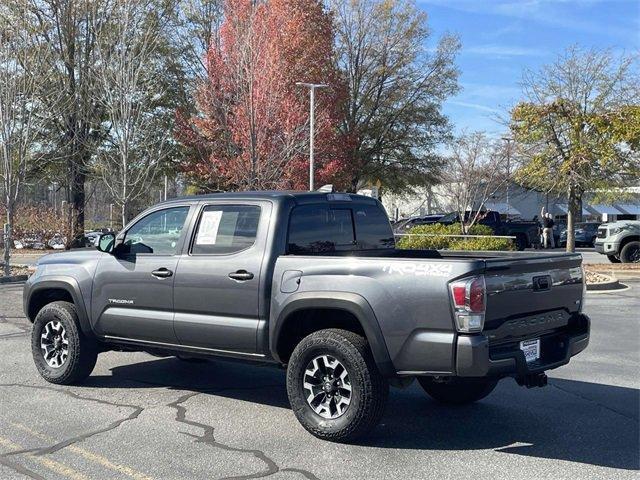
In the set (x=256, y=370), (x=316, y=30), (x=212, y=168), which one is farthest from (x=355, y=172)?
(x=256, y=370)

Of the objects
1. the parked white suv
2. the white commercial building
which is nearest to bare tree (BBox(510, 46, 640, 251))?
the parked white suv

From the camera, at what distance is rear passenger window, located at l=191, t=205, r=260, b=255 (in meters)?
6.02

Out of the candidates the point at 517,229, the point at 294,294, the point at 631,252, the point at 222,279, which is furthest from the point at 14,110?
the point at 517,229

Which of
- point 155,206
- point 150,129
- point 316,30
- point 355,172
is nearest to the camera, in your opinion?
point 155,206

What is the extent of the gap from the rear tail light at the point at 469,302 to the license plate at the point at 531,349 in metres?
0.59

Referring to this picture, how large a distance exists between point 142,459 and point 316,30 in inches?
1057

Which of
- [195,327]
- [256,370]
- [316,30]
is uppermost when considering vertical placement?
[316,30]

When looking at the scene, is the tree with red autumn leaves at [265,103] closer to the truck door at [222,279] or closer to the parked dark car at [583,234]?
the parked dark car at [583,234]

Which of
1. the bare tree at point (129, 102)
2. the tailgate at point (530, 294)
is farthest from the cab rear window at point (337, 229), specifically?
the bare tree at point (129, 102)

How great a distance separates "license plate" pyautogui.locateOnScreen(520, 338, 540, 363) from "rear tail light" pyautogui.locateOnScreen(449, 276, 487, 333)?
0.59 metres

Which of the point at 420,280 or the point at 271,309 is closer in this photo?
the point at 420,280

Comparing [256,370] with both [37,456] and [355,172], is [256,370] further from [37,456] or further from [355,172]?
[355,172]

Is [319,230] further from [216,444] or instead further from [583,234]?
[583,234]

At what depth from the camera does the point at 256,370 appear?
7.91 m
